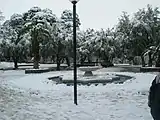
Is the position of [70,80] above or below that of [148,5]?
below

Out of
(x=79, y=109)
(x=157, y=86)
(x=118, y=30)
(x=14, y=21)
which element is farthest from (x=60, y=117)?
(x=14, y=21)

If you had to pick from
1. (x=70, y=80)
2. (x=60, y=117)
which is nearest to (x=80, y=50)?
(x=70, y=80)

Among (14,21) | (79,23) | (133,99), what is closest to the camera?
(133,99)

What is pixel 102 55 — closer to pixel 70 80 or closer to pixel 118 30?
pixel 118 30

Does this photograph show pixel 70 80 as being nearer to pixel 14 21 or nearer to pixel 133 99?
pixel 133 99

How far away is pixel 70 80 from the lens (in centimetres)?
1363

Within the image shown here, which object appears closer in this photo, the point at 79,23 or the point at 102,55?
the point at 102,55

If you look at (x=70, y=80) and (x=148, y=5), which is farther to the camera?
(x=148, y=5)

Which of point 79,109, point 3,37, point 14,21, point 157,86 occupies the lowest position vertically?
point 79,109

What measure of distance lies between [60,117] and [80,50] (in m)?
29.3

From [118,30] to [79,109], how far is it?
25.1 metres

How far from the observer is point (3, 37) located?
111ft

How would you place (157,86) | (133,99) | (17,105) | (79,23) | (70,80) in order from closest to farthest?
(157,86) → (17,105) → (133,99) → (70,80) → (79,23)

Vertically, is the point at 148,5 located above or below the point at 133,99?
above
